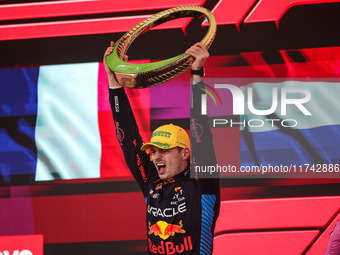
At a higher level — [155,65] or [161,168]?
[155,65]

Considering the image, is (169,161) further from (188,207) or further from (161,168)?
(188,207)

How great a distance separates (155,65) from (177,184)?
0.65 m

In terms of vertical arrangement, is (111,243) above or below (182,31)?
below

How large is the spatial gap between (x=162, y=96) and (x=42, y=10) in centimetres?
120

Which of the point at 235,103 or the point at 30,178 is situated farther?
the point at 30,178

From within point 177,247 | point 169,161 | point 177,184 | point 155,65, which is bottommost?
point 177,247

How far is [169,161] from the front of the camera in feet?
8.09

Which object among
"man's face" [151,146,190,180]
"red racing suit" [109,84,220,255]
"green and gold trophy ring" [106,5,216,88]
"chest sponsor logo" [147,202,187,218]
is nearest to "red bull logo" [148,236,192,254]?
"red racing suit" [109,84,220,255]

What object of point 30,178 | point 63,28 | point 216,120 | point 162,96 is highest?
point 63,28

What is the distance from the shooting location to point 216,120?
3.29 m

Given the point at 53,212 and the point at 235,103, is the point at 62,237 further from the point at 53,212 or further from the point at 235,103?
Answer: the point at 235,103

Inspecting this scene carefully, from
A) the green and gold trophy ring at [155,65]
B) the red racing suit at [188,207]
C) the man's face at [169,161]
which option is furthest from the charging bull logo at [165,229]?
the green and gold trophy ring at [155,65]

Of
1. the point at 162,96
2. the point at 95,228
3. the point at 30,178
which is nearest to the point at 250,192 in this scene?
the point at 162,96

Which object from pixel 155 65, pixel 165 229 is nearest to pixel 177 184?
pixel 165 229
